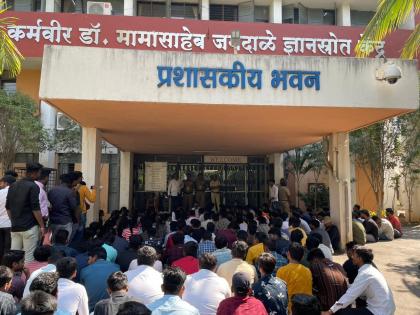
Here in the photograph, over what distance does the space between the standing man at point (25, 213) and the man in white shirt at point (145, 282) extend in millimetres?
2070

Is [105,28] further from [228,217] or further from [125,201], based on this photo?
[228,217]

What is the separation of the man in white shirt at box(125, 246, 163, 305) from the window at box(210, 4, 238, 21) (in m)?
15.6

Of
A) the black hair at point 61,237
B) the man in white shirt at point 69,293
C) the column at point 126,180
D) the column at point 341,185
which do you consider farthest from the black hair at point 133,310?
the column at point 126,180

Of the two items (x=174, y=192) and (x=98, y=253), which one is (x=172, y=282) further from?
(x=174, y=192)

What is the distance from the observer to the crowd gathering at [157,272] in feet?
9.02

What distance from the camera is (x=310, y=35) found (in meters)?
15.5

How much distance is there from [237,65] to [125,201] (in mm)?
8138

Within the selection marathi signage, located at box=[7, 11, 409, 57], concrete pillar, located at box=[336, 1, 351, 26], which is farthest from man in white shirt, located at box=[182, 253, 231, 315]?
concrete pillar, located at box=[336, 1, 351, 26]

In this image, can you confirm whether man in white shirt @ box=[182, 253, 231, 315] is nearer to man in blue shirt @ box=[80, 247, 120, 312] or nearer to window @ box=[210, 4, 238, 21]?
man in blue shirt @ box=[80, 247, 120, 312]

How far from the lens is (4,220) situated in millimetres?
5445

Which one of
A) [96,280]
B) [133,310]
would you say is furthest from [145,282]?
[133,310]

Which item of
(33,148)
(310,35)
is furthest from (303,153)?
(33,148)

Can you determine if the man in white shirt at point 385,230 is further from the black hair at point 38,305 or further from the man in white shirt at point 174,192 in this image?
the black hair at point 38,305

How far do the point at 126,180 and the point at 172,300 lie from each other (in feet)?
35.0
